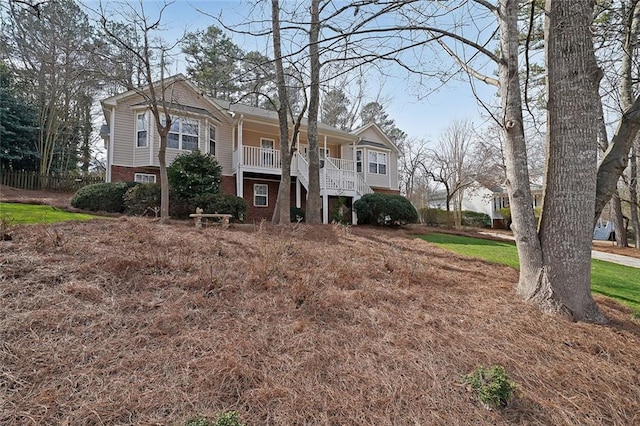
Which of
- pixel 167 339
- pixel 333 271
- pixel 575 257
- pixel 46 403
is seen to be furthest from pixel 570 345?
pixel 46 403

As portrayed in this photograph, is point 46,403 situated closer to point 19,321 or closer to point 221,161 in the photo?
point 19,321

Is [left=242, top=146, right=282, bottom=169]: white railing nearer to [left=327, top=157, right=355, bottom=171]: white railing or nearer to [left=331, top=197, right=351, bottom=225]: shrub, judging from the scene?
[left=327, top=157, right=355, bottom=171]: white railing

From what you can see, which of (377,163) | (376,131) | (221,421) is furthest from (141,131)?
(221,421)

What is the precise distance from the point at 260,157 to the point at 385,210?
6.52 meters

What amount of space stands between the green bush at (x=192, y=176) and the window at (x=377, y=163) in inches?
415

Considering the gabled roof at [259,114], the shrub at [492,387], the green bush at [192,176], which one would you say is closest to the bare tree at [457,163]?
Result: the gabled roof at [259,114]

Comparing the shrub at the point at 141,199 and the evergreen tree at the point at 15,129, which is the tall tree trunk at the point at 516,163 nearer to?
the shrub at the point at 141,199

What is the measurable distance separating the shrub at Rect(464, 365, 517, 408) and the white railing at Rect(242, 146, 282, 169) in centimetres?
1350

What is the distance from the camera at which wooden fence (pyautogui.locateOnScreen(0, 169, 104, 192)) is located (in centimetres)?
1667

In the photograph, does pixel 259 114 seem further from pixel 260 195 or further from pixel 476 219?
pixel 476 219

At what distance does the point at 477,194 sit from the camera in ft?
94.2

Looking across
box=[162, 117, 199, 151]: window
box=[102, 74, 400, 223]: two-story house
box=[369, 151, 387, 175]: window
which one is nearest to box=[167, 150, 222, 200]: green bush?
box=[102, 74, 400, 223]: two-story house

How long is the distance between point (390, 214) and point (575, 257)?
357 inches

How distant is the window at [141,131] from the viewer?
13.6 meters
